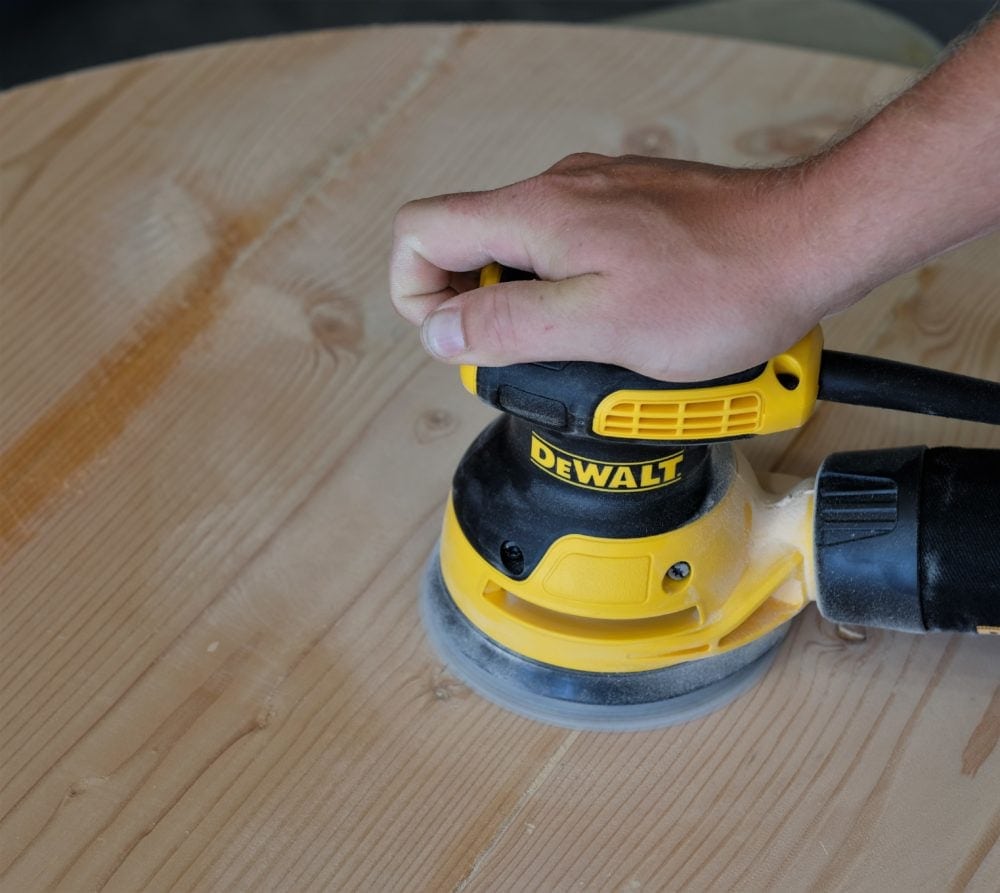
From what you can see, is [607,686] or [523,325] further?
[607,686]

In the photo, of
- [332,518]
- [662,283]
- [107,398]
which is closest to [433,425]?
[332,518]

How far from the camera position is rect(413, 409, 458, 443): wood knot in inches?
40.9

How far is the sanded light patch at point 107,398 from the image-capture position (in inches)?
38.0

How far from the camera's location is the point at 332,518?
38.4 inches

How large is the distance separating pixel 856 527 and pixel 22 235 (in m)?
0.74

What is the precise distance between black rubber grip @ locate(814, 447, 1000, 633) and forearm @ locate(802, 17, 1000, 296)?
0.16 metres

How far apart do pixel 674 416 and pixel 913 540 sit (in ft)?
0.61

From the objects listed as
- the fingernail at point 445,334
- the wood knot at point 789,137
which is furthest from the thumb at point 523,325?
the wood knot at point 789,137

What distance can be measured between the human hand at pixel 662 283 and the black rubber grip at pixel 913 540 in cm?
15

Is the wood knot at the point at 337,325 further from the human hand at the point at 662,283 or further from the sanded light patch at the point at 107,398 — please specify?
the human hand at the point at 662,283

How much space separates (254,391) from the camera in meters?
1.05

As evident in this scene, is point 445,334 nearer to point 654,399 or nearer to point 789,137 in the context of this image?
point 654,399

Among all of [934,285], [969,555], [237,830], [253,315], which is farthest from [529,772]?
[934,285]

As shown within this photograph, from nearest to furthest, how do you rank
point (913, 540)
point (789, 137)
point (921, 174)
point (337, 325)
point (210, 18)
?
1. point (921, 174)
2. point (913, 540)
3. point (337, 325)
4. point (789, 137)
5. point (210, 18)
